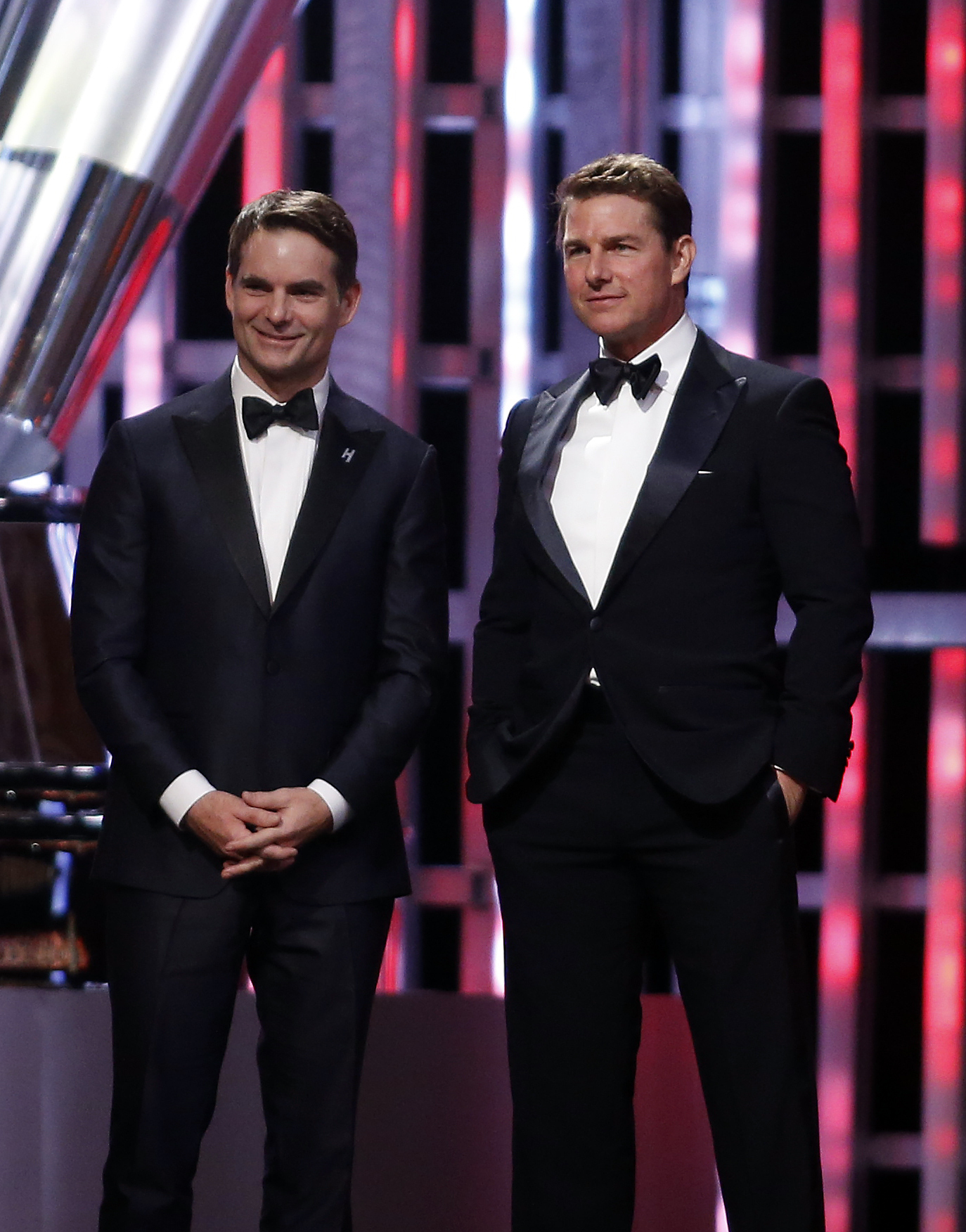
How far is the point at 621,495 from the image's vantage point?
1412mm

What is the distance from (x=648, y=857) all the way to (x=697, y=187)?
1.59 metres

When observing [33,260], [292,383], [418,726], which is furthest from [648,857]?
[33,260]

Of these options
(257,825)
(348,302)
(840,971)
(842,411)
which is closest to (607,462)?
(348,302)

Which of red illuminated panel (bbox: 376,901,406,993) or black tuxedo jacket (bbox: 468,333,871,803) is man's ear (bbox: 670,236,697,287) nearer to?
black tuxedo jacket (bbox: 468,333,871,803)

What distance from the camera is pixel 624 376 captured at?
1425 millimetres

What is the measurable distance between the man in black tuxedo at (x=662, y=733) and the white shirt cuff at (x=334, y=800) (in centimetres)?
13

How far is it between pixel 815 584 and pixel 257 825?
546 mm

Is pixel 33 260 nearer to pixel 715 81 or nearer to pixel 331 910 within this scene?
pixel 331 910

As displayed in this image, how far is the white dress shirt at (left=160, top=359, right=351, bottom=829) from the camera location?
1.45 m

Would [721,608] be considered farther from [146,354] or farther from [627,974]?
[146,354]

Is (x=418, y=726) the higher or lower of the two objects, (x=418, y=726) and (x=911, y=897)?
the higher

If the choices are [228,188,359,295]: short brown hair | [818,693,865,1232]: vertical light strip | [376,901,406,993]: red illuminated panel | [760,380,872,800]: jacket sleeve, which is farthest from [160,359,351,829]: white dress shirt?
[818,693,865,1232]: vertical light strip

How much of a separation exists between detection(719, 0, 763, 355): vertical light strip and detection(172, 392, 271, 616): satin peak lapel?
4.11ft

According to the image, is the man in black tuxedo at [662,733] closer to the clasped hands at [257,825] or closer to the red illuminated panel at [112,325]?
the clasped hands at [257,825]
